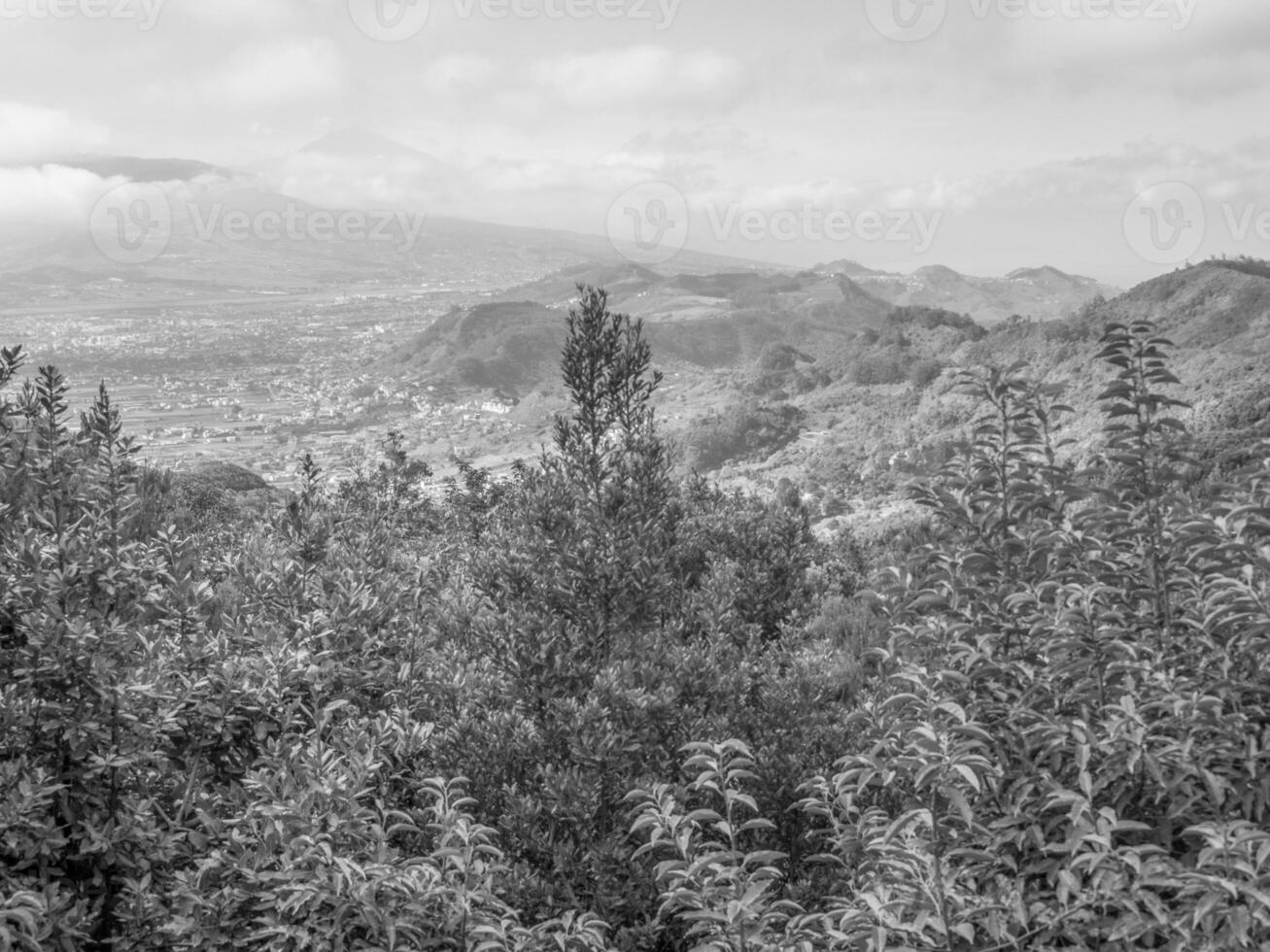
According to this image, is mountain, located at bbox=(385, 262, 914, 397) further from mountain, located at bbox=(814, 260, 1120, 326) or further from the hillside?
mountain, located at bbox=(814, 260, 1120, 326)

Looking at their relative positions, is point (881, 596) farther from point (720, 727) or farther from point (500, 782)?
point (500, 782)

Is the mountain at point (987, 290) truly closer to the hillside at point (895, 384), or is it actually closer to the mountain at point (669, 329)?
the mountain at point (669, 329)

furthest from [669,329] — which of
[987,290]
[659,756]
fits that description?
[659,756]

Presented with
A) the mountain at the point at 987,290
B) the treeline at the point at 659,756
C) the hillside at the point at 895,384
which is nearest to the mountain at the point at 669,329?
the hillside at the point at 895,384

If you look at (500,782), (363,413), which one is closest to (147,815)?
(500,782)

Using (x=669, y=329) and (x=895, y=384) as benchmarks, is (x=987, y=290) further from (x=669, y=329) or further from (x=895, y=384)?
(x=895, y=384)
